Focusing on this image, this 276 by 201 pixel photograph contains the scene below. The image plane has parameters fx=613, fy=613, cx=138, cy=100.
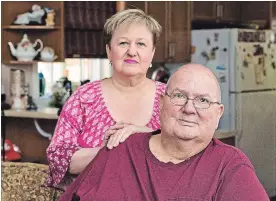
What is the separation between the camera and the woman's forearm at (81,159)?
1944 mm

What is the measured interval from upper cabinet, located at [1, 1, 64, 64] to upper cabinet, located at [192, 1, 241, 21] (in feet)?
4.99

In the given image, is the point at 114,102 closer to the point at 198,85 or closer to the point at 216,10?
the point at 198,85

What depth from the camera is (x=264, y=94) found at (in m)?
5.63

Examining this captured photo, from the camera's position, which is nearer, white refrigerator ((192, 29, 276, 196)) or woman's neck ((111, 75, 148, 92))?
woman's neck ((111, 75, 148, 92))

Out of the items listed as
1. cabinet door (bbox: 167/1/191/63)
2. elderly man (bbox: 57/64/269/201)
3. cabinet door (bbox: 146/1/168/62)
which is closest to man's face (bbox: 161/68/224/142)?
elderly man (bbox: 57/64/269/201)

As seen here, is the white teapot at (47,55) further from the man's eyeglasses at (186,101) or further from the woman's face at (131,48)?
the man's eyeglasses at (186,101)

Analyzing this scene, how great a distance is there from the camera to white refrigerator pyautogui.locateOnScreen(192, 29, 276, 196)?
17.3ft

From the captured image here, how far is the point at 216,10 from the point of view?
6.11 metres

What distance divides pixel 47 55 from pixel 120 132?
3.06 metres

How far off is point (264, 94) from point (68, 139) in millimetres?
3831

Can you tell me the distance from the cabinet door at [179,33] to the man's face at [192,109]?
3.81 meters

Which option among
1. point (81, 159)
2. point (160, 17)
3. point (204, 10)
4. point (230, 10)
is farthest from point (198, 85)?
point (230, 10)

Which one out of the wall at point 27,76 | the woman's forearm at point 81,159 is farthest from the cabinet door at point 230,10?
the woman's forearm at point 81,159

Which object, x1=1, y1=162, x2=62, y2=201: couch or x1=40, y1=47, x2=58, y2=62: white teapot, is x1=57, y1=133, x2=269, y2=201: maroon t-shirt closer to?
x1=1, y1=162, x2=62, y2=201: couch
